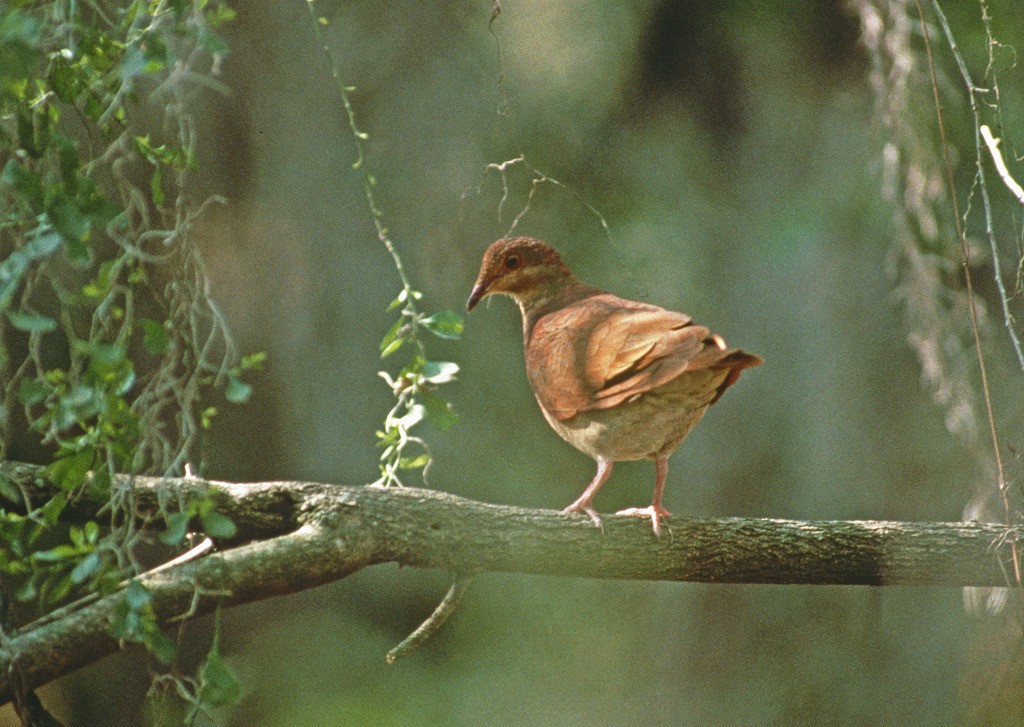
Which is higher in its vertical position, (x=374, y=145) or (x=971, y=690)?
(x=374, y=145)

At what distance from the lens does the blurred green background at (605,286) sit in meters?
4.98

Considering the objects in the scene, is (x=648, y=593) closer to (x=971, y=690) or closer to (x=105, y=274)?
(x=971, y=690)

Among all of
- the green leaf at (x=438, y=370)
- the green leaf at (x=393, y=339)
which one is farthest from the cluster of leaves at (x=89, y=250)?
the green leaf at (x=438, y=370)

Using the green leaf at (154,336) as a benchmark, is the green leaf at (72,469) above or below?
below

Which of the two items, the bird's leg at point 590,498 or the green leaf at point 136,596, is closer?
the green leaf at point 136,596

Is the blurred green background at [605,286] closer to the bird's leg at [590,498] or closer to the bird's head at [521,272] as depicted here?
the bird's head at [521,272]

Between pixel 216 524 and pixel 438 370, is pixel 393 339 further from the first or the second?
pixel 216 524

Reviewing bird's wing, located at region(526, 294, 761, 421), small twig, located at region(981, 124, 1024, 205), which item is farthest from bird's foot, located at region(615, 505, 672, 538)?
small twig, located at region(981, 124, 1024, 205)

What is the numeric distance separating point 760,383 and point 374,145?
79.4 inches

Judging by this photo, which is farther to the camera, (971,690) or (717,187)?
(717,187)

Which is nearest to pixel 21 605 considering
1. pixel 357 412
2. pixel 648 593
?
pixel 357 412

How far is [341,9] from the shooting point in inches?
194

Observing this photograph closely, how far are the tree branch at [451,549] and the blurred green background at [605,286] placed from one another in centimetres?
205

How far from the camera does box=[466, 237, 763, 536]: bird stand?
120 inches
